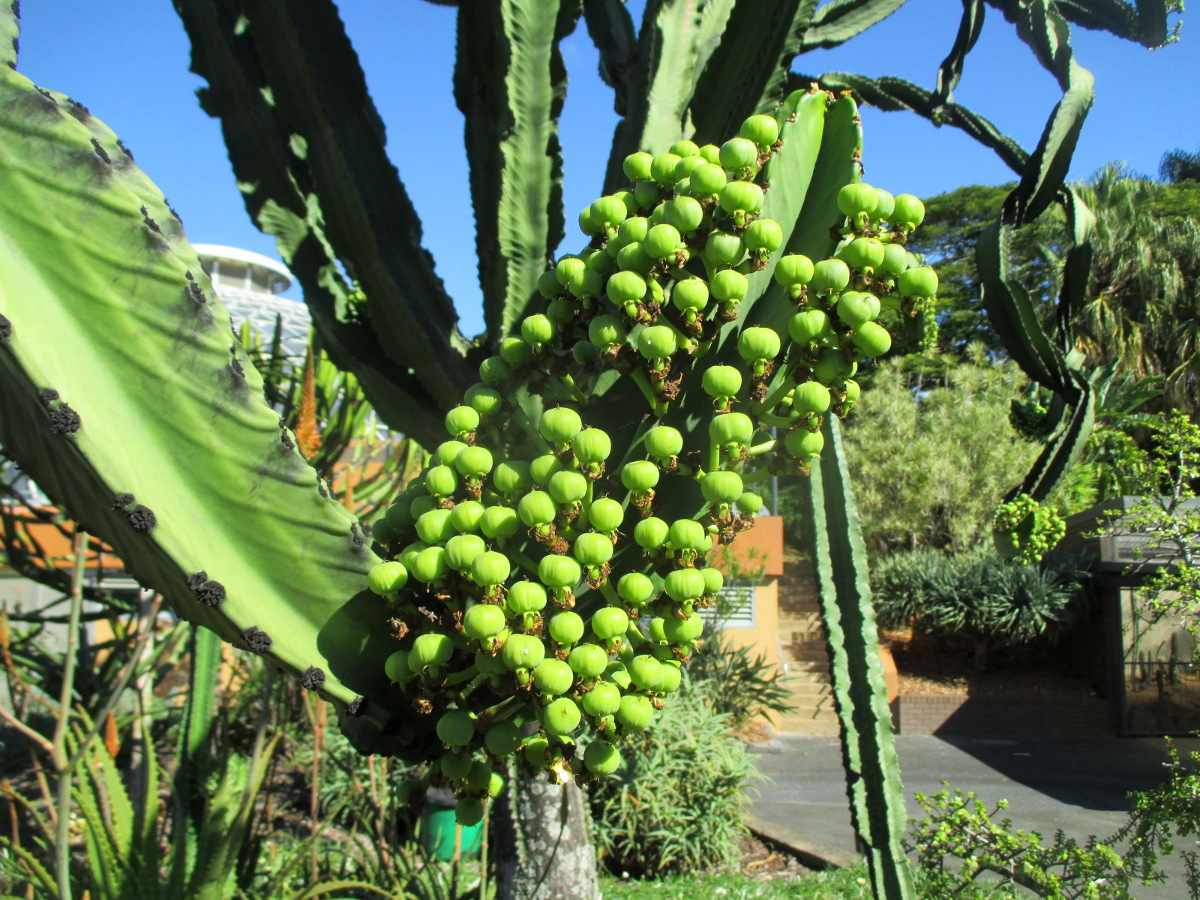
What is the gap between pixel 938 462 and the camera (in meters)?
18.8

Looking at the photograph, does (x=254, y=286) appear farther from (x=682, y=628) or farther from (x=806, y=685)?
(x=682, y=628)

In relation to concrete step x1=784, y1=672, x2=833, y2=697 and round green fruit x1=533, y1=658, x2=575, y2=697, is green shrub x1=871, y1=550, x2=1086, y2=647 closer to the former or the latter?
concrete step x1=784, y1=672, x2=833, y2=697

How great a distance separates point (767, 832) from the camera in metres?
6.83

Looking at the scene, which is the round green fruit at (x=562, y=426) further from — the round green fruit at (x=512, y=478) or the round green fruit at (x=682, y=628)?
the round green fruit at (x=682, y=628)

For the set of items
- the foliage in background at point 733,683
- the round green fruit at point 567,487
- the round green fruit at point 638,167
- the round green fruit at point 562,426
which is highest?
the round green fruit at point 638,167

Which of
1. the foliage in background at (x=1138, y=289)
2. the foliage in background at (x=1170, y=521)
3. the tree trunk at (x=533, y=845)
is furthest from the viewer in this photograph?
the foliage in background at (x=1138, y=289)

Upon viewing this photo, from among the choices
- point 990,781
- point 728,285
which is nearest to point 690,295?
point 728,285

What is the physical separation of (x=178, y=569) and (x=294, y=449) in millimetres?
220

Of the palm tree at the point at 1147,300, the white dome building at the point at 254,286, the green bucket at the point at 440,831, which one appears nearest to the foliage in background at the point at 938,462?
the palm tree at the point at 1147,300

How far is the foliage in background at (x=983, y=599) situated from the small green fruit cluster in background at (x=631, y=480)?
1528 centimetres

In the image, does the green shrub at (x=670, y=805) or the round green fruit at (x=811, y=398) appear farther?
the green shrub at (x=670, y=805)

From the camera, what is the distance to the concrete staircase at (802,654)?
1315 cm

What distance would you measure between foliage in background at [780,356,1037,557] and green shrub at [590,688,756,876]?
12622mm

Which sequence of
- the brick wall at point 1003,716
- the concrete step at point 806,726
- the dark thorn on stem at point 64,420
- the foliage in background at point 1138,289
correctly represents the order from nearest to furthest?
1. the dark thorn on stem at point 64,420
2. the concrete step at point 806,726
3. the brick wall at point 1003,716
4. the foliage in background at point 1138,289
